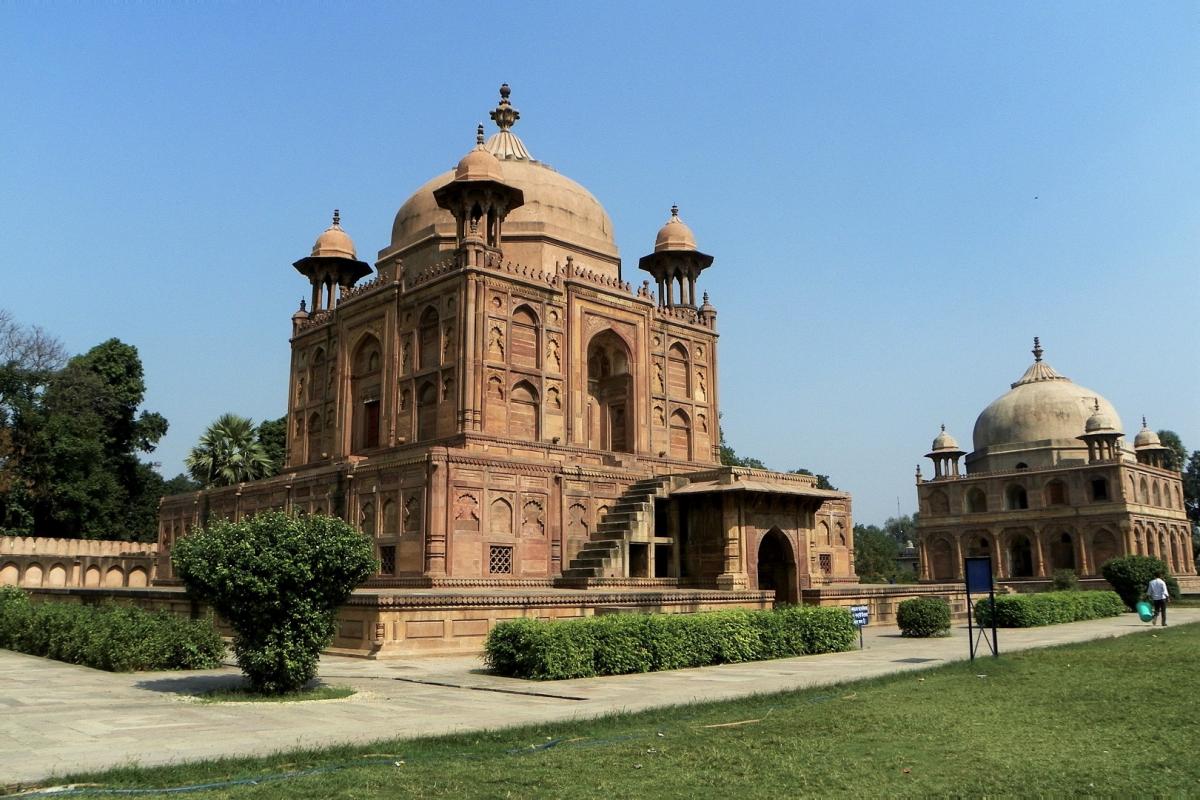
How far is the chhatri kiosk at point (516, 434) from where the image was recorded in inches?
1048

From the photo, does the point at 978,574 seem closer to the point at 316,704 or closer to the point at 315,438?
the point at 316,704

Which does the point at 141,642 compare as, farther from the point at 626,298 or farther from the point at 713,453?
the point at 713,453

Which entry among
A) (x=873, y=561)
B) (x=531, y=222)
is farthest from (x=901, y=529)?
(x=531, y=222)

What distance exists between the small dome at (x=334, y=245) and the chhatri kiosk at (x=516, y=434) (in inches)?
3.9

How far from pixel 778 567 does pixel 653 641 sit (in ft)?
44.1

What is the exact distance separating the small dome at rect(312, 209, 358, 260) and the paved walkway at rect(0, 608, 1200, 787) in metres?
23.0

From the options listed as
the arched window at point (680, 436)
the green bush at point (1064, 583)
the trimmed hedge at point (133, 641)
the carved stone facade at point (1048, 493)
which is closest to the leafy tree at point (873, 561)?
the carved stone facade at point (1048, 493)

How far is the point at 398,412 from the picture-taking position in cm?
3347

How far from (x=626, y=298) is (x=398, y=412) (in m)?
9.27

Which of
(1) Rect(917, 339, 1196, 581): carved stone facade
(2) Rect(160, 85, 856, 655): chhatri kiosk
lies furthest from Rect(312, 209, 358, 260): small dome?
(1) Rect(917, 339, 1196, 581): carved stone facade

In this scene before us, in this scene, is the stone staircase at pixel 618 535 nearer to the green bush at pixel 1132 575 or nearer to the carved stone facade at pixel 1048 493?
the green bush at pixel 1132 575

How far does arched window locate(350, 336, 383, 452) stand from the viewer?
35438mm

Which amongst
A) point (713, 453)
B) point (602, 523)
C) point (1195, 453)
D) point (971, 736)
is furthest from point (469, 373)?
point (1195, 453)

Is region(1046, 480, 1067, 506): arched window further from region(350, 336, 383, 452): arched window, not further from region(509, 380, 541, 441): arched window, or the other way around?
region(350, 336, 383, 452): arched window
